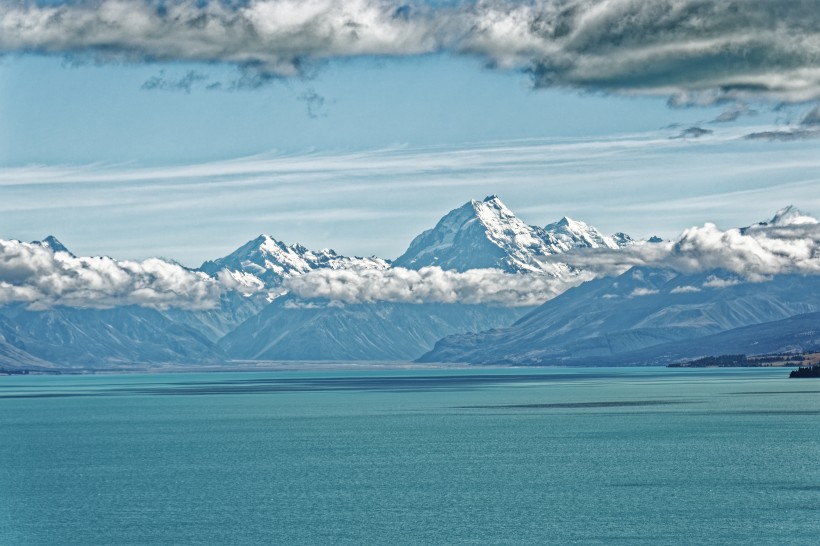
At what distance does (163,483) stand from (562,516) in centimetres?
4560

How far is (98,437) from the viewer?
198125mm

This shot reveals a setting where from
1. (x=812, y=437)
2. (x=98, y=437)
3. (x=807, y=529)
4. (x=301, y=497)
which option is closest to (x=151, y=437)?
(x=98, y=437)

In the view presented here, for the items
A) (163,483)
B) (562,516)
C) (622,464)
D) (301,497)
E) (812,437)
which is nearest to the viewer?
(562,516)

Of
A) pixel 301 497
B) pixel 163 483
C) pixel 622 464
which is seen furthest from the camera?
pixel 622 464

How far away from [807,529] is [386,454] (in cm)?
6909

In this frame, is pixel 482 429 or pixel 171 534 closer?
pixel 171 534

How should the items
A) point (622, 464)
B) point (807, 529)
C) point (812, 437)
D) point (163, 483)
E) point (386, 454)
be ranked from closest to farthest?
point (807, 529), point (163, 483), point (622, 464), point (386, 454), point (812, 437)

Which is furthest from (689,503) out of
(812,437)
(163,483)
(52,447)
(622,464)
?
(52,447)

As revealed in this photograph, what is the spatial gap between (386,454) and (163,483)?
34880 mm

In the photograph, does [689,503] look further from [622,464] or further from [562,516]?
[622,464]

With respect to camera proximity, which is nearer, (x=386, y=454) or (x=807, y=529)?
(x=807, y=529)

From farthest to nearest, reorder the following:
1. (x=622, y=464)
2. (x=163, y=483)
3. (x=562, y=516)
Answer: (x=622, y=464)
(x=163, y=483)
(x=562, y=516)

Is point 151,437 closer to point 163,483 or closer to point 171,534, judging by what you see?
point 163,483

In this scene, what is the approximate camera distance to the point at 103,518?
109m
